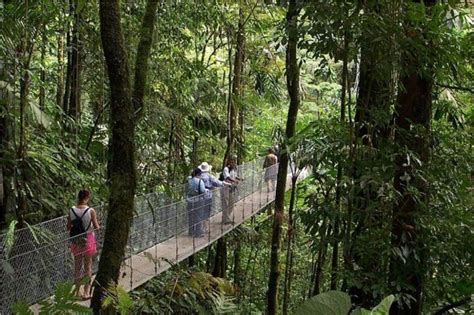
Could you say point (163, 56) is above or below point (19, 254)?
above

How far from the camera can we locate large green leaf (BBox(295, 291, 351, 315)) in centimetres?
65

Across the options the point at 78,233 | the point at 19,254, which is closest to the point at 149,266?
the point at 78,233

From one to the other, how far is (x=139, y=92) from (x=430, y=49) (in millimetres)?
1403

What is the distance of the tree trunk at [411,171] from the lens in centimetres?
254

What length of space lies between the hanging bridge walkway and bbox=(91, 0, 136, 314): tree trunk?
0.92 m

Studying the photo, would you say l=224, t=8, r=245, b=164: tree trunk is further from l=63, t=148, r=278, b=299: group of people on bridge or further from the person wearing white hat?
the person wearing white hat

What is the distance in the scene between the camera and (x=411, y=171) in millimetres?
2619

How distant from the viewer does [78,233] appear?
372 centimetres

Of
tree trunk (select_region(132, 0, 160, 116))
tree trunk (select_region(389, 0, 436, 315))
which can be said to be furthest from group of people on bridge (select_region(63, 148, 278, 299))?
tree trunk (select_region(389, 0, 436, 315))

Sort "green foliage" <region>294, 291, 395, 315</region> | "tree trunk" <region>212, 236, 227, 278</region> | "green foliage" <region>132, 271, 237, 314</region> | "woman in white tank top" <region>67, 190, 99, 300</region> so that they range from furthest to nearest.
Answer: "tree trunk" <region>212, 236, 227, 278</region> → "green foliage" <region>132, 271, 237, 314</region> → "woman in white tank top" <region>67, 190, 99, 300</region> → "green foliage" <region>294, 291, 395, 315</region>

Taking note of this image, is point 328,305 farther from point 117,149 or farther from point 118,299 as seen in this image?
point 117,149

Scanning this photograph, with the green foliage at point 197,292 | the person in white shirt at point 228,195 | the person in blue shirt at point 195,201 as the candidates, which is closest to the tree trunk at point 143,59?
the green foliage at point 197,292

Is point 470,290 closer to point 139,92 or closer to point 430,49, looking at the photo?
point 430,49

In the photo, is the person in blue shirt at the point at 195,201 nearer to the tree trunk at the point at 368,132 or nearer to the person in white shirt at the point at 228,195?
the person in white shirt at the point at 228,195
